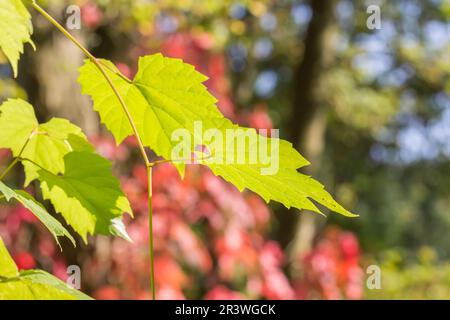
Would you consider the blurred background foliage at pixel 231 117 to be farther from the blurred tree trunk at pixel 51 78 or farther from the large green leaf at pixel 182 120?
the large green leaf at pixel 182 120

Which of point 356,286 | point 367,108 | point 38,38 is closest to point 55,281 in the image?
point 38,38

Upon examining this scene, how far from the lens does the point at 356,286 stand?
144 inches

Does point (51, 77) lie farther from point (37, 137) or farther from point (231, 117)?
point (37, 137)

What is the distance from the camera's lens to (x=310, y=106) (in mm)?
3969

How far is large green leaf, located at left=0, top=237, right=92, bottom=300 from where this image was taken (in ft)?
1.52

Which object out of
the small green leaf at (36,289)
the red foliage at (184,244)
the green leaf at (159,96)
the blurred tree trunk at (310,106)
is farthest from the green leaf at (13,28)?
the blurred tree trunk at (310,106)

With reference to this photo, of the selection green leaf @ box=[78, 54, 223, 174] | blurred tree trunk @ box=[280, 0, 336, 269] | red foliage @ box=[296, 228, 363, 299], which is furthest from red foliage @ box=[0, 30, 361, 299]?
green leaf @ box=[78, 54, 223, 174]

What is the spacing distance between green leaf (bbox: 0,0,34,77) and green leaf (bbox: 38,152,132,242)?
0.10 metres

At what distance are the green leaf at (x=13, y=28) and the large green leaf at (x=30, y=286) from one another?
155 mm

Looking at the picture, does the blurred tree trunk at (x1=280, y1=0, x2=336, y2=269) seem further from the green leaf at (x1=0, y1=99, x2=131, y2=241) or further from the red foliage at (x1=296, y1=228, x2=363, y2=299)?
the green leaf at (x1=0, y1=99, x2=131, y2=241)

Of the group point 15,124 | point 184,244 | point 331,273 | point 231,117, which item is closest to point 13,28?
point 15,124

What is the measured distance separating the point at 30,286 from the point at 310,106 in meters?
3.57

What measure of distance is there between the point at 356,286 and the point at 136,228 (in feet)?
4.73
